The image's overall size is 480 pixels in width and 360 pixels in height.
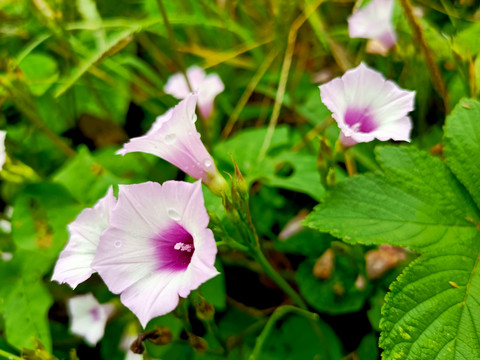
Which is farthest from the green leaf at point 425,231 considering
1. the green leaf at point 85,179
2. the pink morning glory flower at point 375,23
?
the green leaf at point 85,179

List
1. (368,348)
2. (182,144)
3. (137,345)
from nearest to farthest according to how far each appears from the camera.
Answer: (182,144) < (137,345) < (368,348)

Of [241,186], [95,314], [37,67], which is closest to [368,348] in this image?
[241,186]

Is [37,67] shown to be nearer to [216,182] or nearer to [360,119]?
[216,182]

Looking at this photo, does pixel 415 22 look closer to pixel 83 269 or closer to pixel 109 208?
pixel 109 208

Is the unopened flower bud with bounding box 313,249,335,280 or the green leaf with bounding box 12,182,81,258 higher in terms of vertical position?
the green leaf with bounding box 12,182,81,258

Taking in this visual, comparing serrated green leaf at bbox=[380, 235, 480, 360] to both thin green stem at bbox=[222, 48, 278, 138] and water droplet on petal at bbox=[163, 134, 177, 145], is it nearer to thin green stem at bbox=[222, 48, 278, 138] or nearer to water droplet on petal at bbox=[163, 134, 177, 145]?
water droplet on petal at bbox=[163, 134, 177, 145]

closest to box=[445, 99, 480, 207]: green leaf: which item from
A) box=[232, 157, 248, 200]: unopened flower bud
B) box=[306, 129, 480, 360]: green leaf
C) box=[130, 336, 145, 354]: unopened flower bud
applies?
box=[306, 129, 480, 360]: green leaf

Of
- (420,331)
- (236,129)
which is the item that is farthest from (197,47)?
(420,331)
